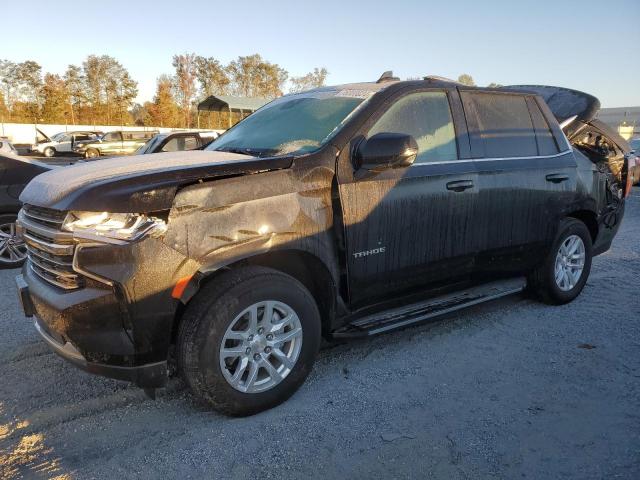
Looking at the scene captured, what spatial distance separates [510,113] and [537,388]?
234 centimetres

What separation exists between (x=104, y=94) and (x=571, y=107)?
62.8 meters

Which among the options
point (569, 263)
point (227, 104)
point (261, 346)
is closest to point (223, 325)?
point (261, 346)

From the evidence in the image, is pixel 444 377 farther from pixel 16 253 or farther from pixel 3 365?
pixel 16 253

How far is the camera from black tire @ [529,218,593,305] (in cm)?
456

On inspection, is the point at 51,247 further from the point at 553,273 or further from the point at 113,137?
the point at 113,137

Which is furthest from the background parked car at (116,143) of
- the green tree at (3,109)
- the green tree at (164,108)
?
the green tree at (3,109)

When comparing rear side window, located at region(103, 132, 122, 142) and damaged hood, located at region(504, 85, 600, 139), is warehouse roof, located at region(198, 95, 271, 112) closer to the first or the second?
rear side window, located at region(103, 132, 122, 142)

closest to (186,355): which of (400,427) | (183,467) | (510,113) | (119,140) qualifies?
(183,467)

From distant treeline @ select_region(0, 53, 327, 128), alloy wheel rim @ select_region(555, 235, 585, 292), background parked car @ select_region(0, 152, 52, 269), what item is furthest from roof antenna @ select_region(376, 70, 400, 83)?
distant treeline @ select_region(0, 53, 327, 128)

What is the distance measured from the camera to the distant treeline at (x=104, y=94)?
2162 inches

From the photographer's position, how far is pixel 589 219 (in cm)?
494

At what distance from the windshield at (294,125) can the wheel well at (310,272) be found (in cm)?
68

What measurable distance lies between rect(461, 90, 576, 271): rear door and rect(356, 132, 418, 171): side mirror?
1.00 m

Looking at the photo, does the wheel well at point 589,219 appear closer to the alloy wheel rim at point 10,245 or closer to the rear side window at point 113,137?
the alloy wheel rim at point 10,245
